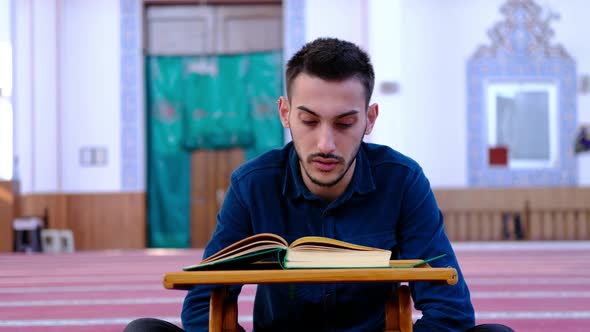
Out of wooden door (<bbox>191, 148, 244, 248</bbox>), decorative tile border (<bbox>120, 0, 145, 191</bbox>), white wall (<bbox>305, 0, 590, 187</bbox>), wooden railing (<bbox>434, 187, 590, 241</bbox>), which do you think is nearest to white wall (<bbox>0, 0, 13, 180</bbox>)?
decorative tile border (<bbox>120, 0, 145, 191</bbox>)

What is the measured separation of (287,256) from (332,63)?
438 millimetres

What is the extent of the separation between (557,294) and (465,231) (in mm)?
3726

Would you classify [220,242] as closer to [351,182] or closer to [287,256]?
[351,182]

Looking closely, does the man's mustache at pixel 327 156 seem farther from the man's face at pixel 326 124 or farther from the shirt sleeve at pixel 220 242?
the shirt sleeve at pixel 220 242

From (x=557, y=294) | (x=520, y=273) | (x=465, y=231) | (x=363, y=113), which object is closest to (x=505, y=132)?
(x=465, y=231)

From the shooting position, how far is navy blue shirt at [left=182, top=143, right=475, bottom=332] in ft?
4.68

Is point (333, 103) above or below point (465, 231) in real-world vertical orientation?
above

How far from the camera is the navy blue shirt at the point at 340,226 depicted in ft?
4.68

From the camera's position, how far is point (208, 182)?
23.7 feet

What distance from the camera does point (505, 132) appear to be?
22.2 feet

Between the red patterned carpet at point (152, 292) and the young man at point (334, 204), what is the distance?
3.45 ft

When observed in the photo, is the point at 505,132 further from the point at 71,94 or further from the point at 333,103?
the point at 333,103

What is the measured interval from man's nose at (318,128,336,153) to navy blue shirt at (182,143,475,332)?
0.15 metres

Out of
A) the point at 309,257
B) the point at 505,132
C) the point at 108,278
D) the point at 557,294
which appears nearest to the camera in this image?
the point at 309,257
